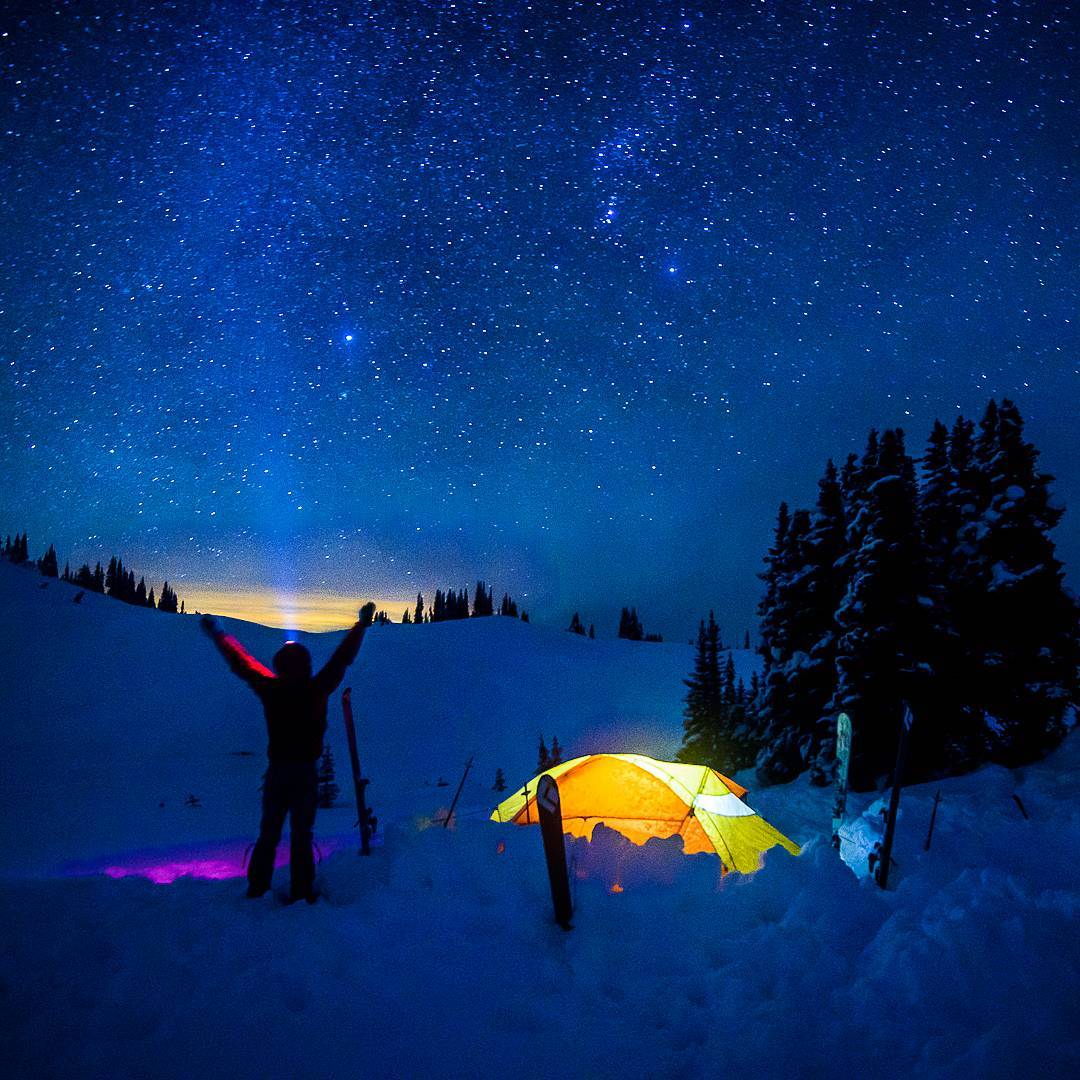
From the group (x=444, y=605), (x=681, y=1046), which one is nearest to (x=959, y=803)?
(x=681, y=1046)

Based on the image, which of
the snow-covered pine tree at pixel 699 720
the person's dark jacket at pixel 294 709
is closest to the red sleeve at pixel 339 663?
the person's dark jacket at pixel 294 709

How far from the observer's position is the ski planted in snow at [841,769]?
879 centimetres

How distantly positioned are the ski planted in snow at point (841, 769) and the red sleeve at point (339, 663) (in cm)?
672

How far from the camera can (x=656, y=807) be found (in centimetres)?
900

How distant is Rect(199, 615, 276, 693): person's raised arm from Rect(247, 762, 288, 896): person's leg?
781 millimetres

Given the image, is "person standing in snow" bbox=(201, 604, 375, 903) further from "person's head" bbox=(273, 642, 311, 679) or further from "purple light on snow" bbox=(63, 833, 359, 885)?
Answer: "purple light on snow" bbox=(63, 833, 359, 885)

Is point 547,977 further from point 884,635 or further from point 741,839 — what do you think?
point 884,635

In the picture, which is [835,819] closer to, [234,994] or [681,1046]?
[681,1046]

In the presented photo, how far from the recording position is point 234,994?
12.5 ft

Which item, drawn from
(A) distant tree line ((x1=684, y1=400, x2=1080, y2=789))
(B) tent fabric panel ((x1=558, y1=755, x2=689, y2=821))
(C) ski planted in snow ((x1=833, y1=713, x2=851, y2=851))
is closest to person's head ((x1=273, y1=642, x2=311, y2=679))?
(B) tent fabric panel ((x1=558, y1=755, x2=689, y2=821))

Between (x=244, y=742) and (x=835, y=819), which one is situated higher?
(x=835, y=819)

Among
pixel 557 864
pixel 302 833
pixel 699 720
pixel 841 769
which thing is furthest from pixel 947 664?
pixel 699 720

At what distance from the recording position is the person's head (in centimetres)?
570

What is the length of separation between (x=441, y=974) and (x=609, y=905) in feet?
5.24
